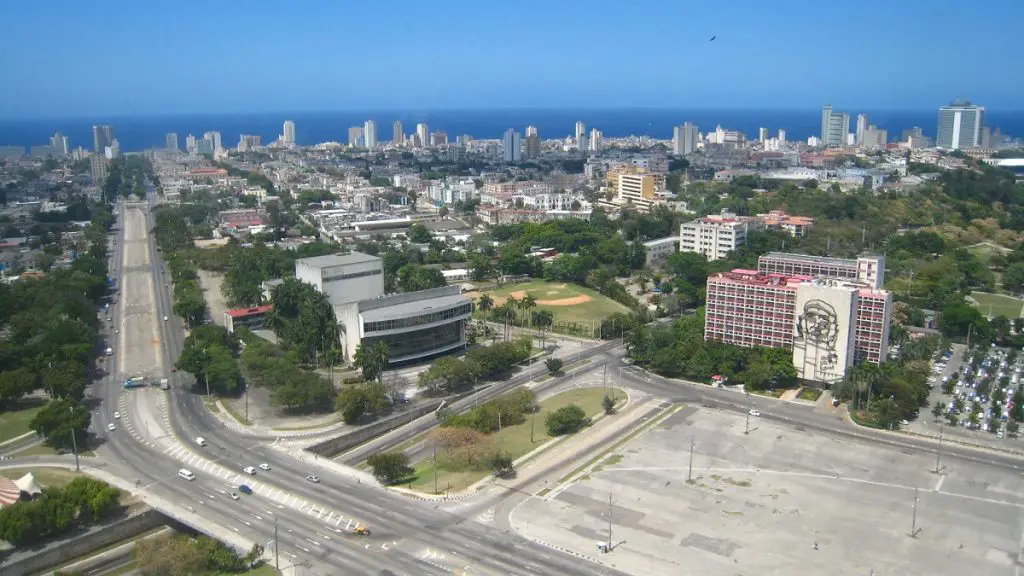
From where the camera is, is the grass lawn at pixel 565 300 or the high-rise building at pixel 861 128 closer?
the grass lawn at pixel 565 300

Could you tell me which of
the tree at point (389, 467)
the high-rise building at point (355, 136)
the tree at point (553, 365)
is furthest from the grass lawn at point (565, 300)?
the high-rise building at point (355, 136)

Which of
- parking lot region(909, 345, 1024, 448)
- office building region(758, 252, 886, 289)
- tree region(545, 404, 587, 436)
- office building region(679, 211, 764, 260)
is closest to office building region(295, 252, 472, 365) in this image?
tree region(545, 404, 587, 436)

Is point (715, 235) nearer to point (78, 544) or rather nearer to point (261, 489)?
point (261, 489)

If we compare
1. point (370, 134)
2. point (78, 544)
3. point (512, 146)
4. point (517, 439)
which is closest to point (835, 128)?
point (512, 146)

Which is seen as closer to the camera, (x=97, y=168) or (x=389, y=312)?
(x=389, y=312)

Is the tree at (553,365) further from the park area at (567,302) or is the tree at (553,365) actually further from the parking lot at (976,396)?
the parking lot at (976,396)

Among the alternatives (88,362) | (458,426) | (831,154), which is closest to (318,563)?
(458,426)
